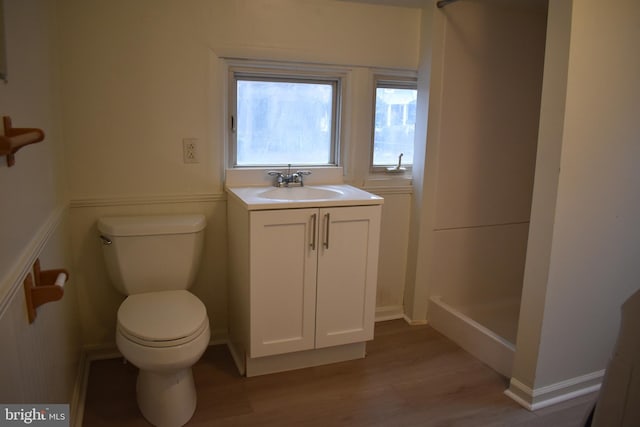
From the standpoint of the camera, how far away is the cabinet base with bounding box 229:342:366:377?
2.35 meters

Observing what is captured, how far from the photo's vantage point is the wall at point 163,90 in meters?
2.23

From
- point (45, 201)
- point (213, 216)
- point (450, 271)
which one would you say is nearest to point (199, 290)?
point (213, 216)

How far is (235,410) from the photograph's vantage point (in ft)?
6.81

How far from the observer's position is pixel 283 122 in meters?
2.68

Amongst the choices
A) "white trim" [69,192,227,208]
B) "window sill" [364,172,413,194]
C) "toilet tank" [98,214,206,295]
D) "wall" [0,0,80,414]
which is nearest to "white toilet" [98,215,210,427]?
"toilet tank" [98,214,206,295]

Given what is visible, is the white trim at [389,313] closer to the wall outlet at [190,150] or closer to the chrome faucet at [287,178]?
the chrome faucet at [287,178]

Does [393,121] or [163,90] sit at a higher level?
[163,90]

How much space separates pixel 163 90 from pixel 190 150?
0.32 metres

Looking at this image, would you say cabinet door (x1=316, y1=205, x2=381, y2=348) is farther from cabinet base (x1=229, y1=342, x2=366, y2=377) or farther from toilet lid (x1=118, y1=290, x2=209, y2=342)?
toilet lid (x1=118, y1=290, x2=209, y2=342)

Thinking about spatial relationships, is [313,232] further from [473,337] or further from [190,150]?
[473,337]

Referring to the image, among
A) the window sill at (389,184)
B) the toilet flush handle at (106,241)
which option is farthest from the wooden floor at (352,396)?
the window sill at (389,184)

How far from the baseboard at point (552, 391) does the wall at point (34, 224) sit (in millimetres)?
1889

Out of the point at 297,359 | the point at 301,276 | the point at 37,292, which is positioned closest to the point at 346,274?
the point at 301,276

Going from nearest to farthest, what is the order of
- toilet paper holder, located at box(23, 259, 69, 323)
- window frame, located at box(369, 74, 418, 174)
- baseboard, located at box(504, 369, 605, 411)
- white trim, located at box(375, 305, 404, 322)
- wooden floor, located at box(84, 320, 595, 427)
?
toilet paper holder, located at box(23, 259, 69, 323)
wooden floor, located at box(84, 320, 595, 427)
baseboard, located at box(504, 369, 605, 411)
window frame, located at box(369, 74, 418, 174)
white trim, located at box(375, 305, 404, 322)
